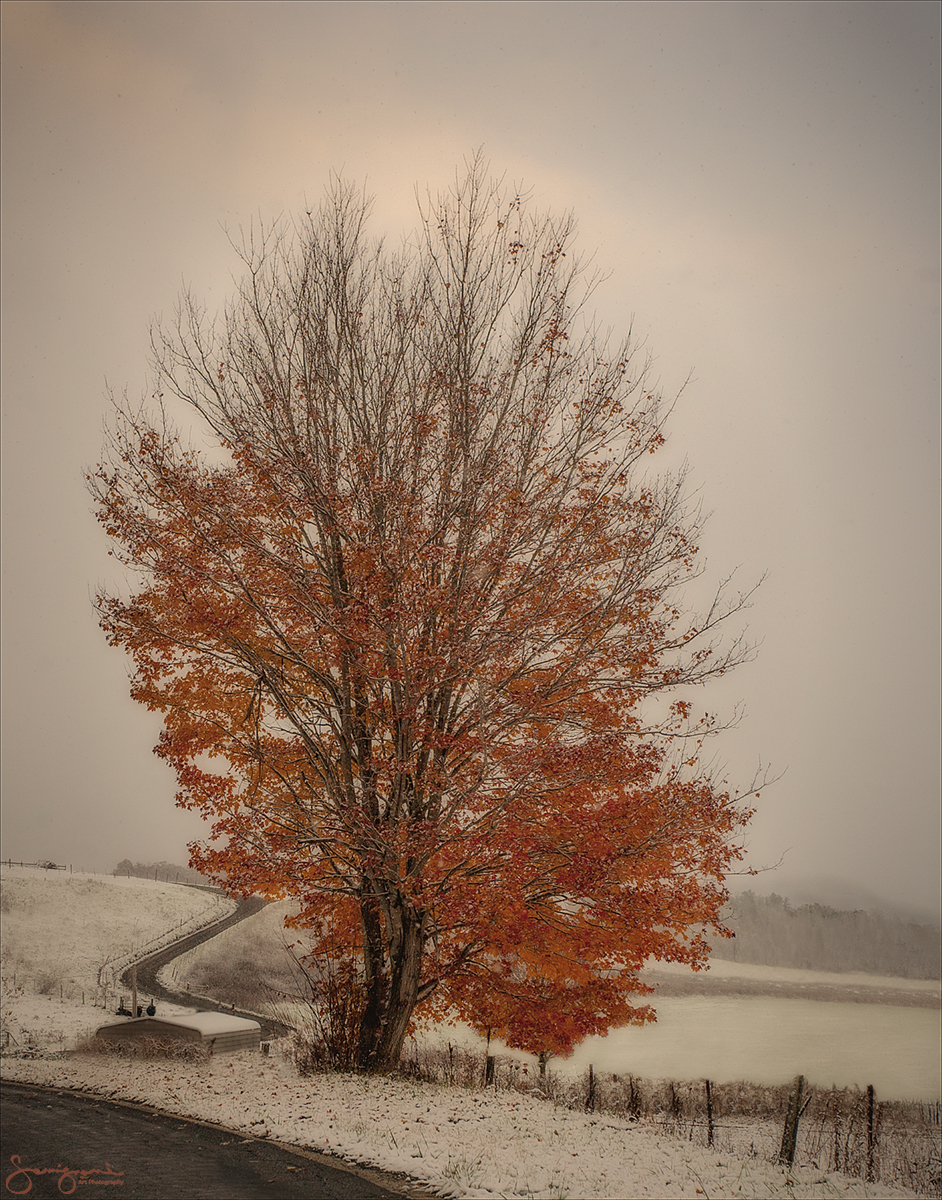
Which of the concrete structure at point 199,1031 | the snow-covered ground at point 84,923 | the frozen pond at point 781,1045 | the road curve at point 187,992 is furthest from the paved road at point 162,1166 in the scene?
the snow-covered ground at point 84,923

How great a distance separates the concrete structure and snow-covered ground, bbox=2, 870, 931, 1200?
381 centimetres

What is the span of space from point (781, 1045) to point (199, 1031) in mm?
18272

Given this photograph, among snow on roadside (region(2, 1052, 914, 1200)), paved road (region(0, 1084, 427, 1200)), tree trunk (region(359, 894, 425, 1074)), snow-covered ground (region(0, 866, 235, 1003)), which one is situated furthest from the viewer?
snow-covered ground (region(0, 866, 235, 1003))

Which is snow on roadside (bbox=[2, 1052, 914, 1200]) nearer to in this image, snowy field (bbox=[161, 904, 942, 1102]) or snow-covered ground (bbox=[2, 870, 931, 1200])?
snow-covered ground (bbox=[2, 870, 931, 1200])

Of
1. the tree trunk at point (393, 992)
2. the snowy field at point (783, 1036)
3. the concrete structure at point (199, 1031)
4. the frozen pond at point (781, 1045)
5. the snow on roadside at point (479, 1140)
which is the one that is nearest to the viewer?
the snow on roadside at point (479, 1140)

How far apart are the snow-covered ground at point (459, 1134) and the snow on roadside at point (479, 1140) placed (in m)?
0.02

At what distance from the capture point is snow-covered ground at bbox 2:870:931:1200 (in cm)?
704

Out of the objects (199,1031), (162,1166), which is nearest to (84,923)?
(199,1031)

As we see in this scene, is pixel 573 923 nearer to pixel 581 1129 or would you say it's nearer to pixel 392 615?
pixel 581 1129

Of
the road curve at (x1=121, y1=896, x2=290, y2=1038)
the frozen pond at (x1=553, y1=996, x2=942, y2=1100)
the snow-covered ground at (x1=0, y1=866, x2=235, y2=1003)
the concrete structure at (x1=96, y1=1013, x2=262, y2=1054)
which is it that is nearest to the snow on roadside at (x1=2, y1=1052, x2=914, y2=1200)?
the concrete structure at (x1=96, y1=1013, x2=262, y2=1054)

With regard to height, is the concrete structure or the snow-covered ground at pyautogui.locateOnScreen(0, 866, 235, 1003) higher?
the concrete structure

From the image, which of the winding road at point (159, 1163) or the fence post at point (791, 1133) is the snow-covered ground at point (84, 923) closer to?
the winding road at point (159, 1163)

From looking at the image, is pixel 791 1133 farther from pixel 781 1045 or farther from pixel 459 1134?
pixel 781 1045

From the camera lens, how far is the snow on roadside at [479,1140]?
6973 millimetres
